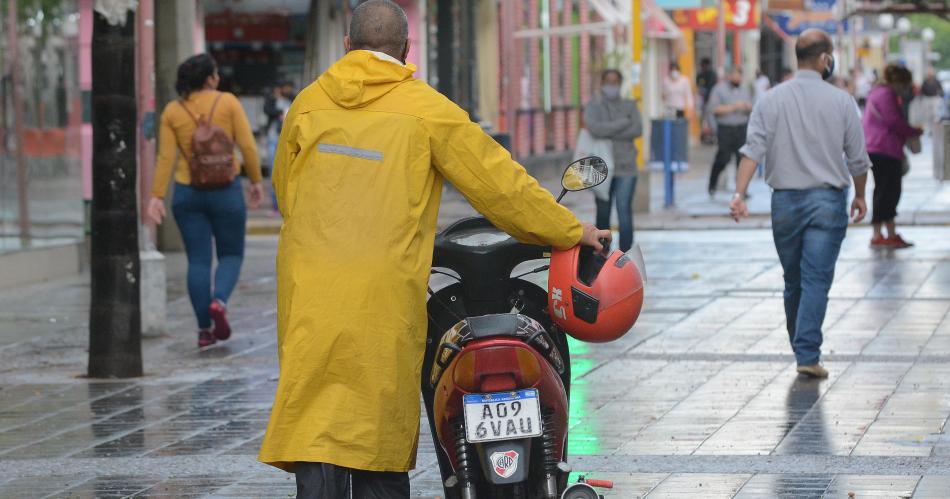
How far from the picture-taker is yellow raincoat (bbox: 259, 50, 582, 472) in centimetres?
480

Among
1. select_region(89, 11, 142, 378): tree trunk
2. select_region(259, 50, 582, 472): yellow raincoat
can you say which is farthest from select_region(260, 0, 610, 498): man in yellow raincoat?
select_region(89, 11, 142, 378): tree trunk

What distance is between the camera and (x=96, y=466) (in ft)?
24.3

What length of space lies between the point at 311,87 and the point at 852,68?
51.9 m

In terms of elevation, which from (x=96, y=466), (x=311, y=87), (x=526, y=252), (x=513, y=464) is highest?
(x=311, y=87)

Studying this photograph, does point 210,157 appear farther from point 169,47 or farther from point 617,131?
point 169,47

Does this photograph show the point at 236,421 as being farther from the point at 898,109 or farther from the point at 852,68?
the point at 852,68

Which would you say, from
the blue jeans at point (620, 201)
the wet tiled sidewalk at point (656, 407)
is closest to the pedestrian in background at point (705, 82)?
the blue jeans at point (620, 201)

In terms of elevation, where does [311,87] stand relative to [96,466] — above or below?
above

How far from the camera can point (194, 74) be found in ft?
35.8

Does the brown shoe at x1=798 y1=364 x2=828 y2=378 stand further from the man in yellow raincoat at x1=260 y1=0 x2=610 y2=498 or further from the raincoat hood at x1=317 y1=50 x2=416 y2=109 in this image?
the raincoat hood at x1=317 y1=50 x2=416 y2=109

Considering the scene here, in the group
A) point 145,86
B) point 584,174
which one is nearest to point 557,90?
point 145,86

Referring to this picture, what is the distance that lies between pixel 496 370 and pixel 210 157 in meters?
5.96

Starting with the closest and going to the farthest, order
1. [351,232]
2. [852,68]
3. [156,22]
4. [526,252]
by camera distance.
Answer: [351,232] → [526,252] → [156,22] → [852,68]

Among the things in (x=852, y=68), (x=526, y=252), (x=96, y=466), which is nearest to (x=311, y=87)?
(x=526, y=252)
